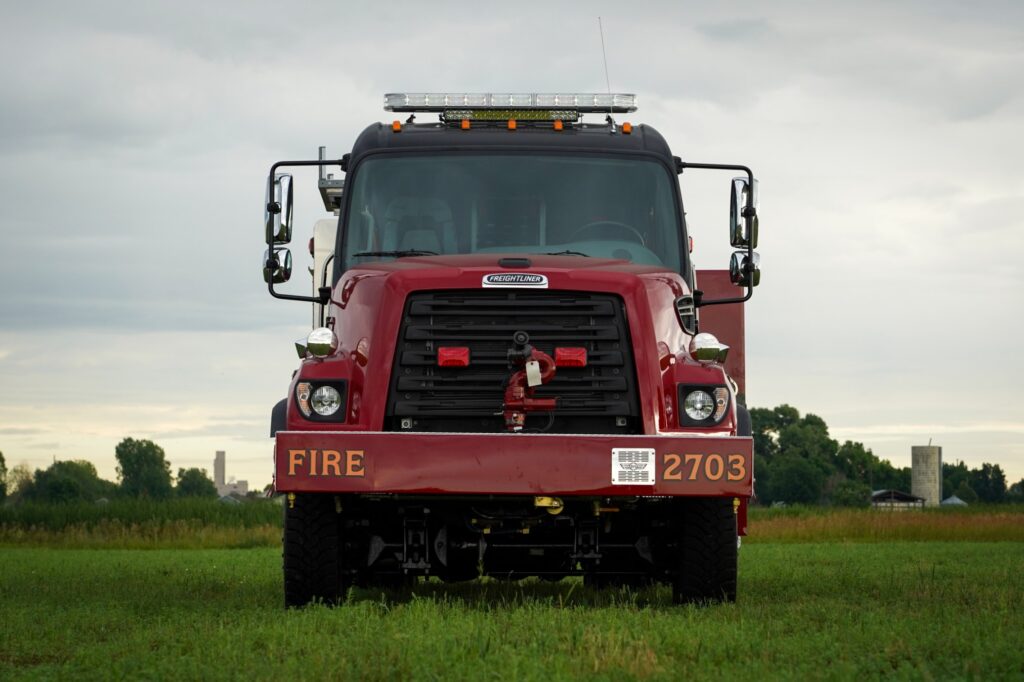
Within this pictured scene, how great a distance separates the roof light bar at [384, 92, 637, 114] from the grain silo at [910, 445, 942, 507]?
3845 inches

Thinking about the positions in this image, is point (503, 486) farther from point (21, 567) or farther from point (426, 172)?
point (21, 567)

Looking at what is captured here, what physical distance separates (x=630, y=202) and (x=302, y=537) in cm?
360

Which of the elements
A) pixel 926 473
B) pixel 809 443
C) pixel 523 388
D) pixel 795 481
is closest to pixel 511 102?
pixel 523 388

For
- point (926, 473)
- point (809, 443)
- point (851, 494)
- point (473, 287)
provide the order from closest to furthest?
1. point (473, 287)
2. point (926, 473)
3. point (851, 494)
4. point (809, 443)

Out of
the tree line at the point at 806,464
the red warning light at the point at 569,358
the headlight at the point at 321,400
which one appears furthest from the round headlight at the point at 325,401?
the tree line at the point at 806,464

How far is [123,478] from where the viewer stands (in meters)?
152

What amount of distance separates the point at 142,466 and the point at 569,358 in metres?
146

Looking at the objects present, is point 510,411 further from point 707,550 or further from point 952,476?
point 952,476

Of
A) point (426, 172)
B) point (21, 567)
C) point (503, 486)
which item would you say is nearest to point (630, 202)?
point (426, 172)

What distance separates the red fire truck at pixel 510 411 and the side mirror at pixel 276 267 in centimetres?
45

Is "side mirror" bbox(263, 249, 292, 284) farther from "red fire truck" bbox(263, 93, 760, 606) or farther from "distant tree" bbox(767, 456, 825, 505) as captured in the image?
"distant tree" bbox(767, 456, 825, 505)

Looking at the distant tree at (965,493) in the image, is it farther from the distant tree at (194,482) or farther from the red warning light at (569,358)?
the red warning light at (569,358)

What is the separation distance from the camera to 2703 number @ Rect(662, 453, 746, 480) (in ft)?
30.3

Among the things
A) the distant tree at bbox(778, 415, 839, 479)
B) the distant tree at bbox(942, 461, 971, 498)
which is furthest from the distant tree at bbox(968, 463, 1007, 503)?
the distant tree at bbox(778, 415, 839, 479)
